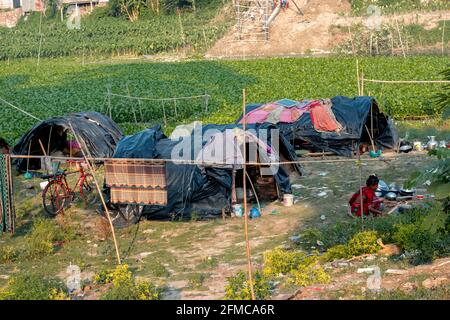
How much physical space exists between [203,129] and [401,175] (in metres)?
3.70

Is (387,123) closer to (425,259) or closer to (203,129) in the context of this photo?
(203,129)

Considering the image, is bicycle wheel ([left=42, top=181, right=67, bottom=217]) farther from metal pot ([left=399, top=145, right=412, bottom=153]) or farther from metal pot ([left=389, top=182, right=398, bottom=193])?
metal pot ([left=399, top=145, right=412, bottom=153])

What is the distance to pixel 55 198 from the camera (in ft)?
45.3

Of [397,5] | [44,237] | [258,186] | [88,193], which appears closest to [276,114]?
[258,186]

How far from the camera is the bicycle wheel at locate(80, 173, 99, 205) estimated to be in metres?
14.4

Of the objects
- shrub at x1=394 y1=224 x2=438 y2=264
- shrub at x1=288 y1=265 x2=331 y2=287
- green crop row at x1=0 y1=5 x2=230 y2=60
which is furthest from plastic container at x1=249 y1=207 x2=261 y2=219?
green crop row at x1=0 y1=5 x2=230 y2=60

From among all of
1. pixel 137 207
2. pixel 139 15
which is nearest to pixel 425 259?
pixel 137 207

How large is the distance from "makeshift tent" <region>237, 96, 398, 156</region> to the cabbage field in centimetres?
350

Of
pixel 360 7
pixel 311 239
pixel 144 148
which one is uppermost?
pixel 360 7

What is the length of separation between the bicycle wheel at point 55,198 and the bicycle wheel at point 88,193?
1.49 ft

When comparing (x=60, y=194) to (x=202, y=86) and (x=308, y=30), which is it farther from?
(x=308, y=30)

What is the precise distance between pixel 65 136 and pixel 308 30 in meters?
26.1

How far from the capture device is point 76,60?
44844 mm

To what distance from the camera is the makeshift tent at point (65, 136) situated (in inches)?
625
